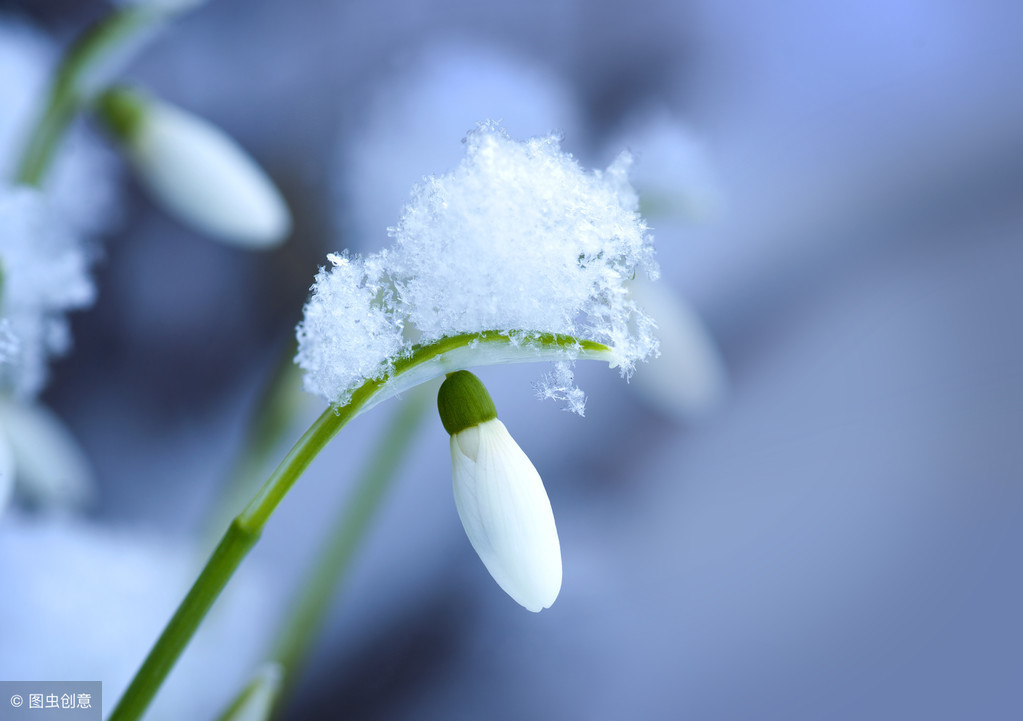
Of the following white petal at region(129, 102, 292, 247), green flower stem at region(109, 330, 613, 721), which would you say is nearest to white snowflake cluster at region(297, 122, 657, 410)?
green flower stem at region(109, 330, 613, 721)

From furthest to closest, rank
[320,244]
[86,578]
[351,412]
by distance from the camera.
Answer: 1. [320,244]
2. [86,578]
3. [351,412]

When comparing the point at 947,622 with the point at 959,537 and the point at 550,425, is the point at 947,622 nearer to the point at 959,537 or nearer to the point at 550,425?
the point at 959,537

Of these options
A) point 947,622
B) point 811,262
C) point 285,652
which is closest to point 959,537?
point 947,622

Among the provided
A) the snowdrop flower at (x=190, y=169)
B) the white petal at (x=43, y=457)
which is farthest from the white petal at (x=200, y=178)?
the white petal at (x=43, y=457)

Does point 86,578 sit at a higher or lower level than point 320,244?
lower

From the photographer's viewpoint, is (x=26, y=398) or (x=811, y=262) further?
(x=811, y=262)

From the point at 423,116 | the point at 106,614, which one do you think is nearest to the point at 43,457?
the point at 106,614

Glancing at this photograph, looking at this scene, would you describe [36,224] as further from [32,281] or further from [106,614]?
[106,614]

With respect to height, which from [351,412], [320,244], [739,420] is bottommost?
[351,412]
